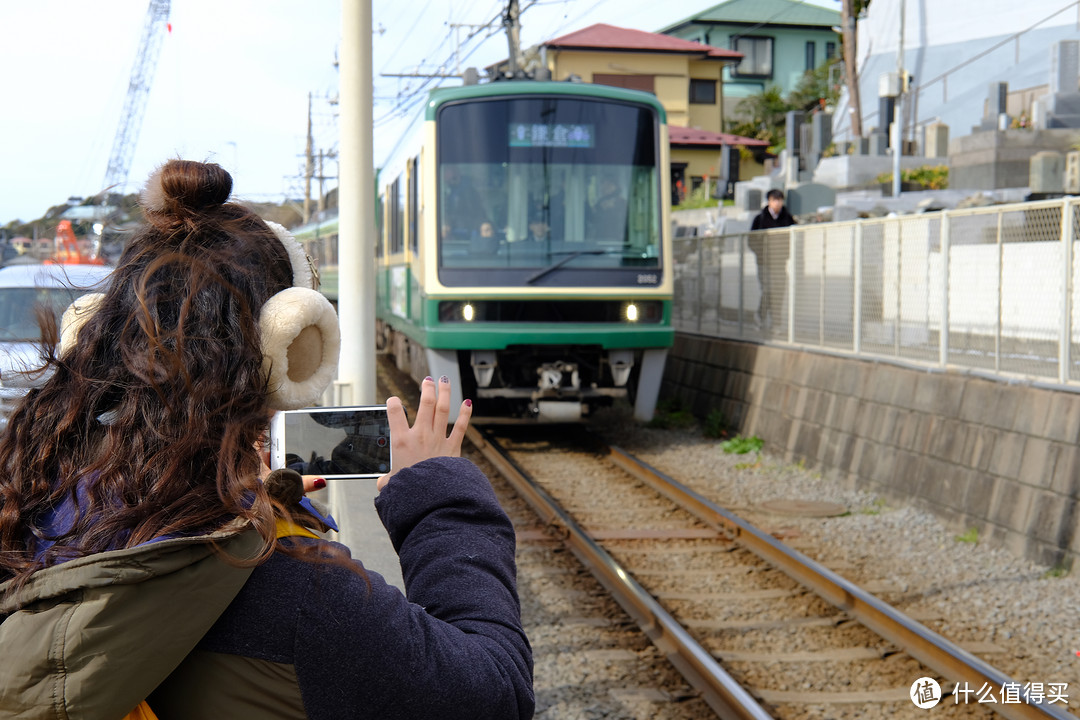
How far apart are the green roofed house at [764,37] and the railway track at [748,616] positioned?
154 ft

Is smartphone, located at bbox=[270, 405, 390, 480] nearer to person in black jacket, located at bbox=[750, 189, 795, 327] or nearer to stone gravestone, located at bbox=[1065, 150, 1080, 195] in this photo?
person in black jacket, located at bbox=[750, 189, 795, 327]

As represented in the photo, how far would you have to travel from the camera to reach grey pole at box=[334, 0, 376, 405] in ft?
15.6

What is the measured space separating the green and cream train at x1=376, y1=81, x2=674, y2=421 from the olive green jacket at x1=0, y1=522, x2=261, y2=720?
28.7ft

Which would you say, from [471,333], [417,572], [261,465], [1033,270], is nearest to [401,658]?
[417,572]

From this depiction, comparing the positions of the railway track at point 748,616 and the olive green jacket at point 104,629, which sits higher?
the olive green jacket at point 104,629

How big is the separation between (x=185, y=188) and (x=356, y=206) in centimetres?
349

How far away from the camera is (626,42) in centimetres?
4297

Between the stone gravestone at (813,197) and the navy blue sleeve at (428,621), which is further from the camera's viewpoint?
the stone gravestone at (813,197)

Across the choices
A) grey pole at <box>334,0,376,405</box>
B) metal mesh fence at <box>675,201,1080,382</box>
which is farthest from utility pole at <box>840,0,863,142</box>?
grey pole at <box>334,0,376,405</box>

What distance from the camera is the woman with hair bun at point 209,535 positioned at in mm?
1105

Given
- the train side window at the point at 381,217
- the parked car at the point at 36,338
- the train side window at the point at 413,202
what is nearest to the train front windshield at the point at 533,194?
the train side window at the point at 413,202

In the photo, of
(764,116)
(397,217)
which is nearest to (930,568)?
(397,217)

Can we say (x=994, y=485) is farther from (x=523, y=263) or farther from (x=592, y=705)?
(x=523, y=263)

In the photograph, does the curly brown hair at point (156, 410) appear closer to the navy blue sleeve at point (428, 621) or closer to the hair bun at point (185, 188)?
the hair bun at point (185, 188)
